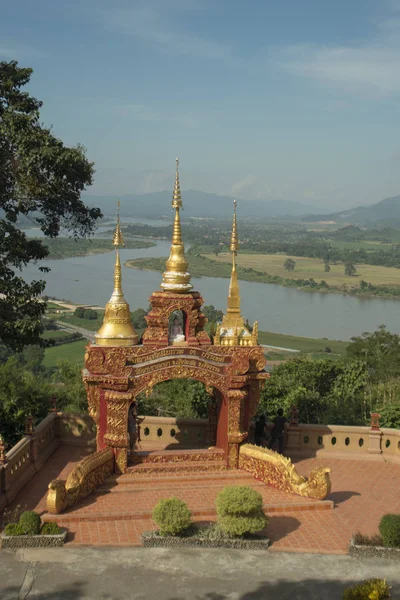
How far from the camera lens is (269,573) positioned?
10.3 metres

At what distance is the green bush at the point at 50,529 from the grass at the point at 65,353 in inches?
1660

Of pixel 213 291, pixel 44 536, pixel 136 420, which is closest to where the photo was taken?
pixel 44 536

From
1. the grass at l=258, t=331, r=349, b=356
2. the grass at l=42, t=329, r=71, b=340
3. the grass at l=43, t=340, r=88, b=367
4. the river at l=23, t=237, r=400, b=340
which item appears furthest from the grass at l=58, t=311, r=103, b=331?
the grass at l=258, t=331, r=349, b=356

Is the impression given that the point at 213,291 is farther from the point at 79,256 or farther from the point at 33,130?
the point at 33,130

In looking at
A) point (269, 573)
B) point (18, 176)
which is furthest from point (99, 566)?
point (18, 176)

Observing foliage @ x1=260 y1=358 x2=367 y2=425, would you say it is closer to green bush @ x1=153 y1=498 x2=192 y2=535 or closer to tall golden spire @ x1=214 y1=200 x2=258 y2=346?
tall golden spire @ x1=214 y1=200 x2=258 y2=346

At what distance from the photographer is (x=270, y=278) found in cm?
11919

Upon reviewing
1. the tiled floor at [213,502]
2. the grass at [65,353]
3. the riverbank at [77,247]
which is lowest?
the grass at [65,353]

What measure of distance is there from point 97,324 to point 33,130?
207ft

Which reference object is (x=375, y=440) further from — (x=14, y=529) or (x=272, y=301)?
(x=272, y=301)

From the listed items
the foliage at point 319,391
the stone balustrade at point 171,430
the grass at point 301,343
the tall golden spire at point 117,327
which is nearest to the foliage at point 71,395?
the stone balustrade at point 171,430

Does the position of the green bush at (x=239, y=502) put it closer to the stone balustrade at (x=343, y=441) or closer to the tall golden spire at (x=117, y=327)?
the tall golden spire at (x=117, y=327)

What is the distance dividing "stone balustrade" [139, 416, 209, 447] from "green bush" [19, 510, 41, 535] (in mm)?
5264

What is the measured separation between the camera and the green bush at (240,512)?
35.8ft
